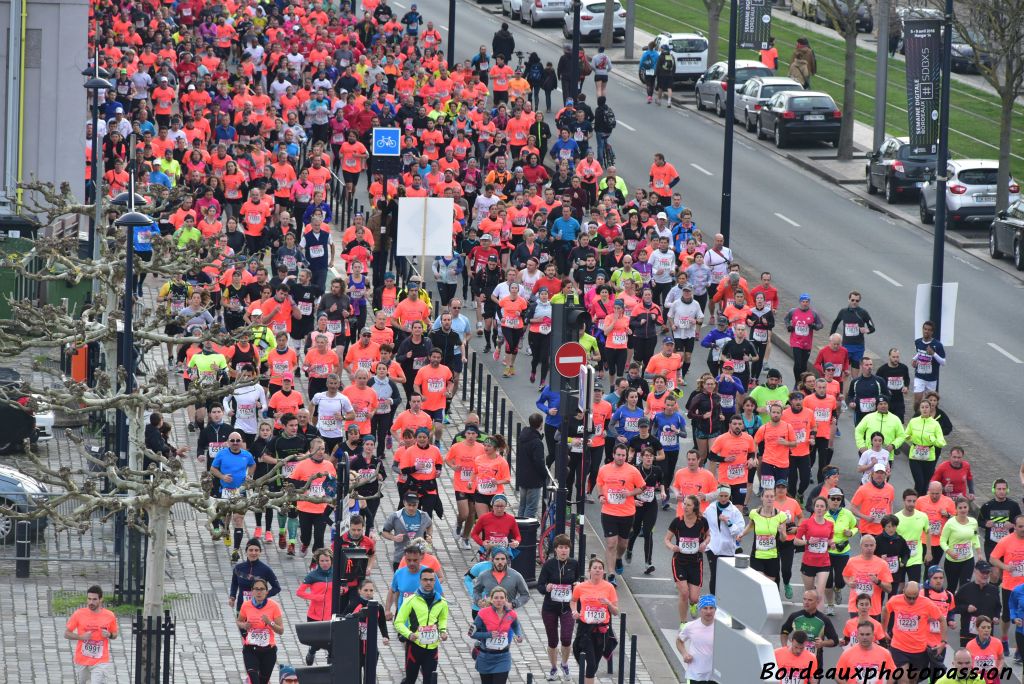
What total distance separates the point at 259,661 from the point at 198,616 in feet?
8.35

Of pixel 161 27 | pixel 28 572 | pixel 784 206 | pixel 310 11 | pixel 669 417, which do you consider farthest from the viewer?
pixel 310 11

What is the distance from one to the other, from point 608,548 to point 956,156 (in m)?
28.7

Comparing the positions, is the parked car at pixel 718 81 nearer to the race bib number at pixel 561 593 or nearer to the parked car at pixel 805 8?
the parked car at pixel 805 8

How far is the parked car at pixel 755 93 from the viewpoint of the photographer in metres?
48.2

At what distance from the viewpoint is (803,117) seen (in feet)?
152

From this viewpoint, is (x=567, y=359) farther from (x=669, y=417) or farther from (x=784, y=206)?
(x=784, y=206)

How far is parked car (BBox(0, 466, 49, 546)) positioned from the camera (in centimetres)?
2169

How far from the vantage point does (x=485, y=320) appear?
1196 inches

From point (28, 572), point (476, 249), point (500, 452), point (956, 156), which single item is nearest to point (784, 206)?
point (956, 156)

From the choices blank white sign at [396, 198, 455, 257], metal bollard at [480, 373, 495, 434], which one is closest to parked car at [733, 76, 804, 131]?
blank white sign at [396, 198, 455, 257]

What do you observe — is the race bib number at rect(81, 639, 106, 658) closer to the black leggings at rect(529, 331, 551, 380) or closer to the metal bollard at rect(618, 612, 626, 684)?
the metal bollard at rect(618, 612, 626, 684)

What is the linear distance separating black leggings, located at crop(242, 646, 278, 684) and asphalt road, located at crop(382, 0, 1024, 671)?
14.4 feet

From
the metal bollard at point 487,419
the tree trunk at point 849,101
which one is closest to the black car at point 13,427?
the metal bollard at point 487,419

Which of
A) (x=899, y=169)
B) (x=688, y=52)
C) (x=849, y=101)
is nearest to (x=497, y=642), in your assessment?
(x=899, y=169)
